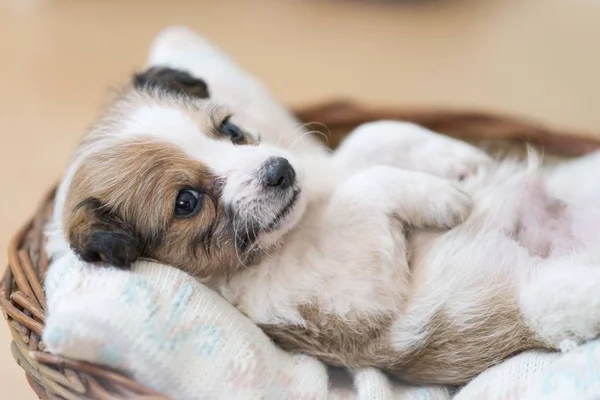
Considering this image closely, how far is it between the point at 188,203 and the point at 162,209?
8 cm

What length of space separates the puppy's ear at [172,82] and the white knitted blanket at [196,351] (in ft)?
2.15

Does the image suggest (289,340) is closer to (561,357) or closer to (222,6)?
(561,357)

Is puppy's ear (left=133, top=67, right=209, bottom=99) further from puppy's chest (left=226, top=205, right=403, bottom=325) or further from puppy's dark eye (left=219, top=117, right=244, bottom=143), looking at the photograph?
puppy's chest (left=226, top=205, right=403, bottom=325)

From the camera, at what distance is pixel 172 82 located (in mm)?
2395

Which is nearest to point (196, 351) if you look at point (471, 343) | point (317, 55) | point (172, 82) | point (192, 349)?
point (192, 349)

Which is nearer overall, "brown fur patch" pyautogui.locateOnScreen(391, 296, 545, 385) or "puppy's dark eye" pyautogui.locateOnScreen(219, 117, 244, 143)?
"brown fur patch" pyautogui.locateOnScreen(391, 296, 545, 385)

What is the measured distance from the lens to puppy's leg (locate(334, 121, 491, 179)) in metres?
2.47

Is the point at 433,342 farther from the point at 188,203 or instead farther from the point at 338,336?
the point at 188,203

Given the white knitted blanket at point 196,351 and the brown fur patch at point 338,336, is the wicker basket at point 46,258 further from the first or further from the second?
the brown fur patch at point 338,336

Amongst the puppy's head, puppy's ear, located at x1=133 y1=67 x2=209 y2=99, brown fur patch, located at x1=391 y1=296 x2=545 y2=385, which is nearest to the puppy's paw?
brown fur patch, located at x1=391 y1=296 x2=545 y2=385

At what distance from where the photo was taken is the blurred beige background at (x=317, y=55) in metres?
4.09

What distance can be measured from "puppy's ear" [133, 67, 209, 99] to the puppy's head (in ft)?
1.01

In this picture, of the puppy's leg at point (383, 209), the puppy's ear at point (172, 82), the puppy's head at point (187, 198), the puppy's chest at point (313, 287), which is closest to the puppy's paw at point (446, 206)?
the puppy's leg at point (383, 209)

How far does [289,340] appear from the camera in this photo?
210cm
